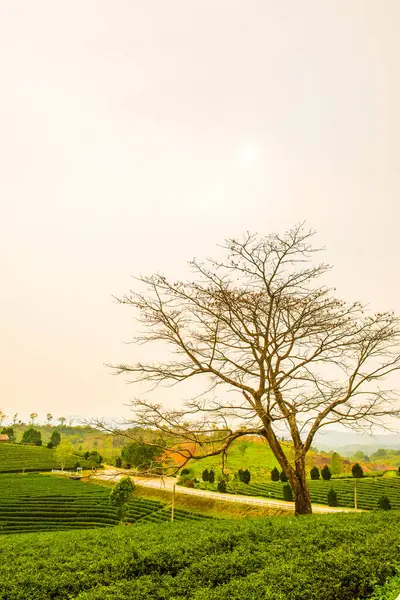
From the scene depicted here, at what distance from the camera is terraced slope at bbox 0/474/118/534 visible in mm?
27333

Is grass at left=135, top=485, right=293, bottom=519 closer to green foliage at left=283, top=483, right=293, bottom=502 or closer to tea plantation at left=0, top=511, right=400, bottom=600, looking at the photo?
green foliage at left=283, top=483, right=293, bottom=502

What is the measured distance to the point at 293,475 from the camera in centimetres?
1207

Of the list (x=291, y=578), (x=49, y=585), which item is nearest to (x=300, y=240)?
(x=291, y=578)

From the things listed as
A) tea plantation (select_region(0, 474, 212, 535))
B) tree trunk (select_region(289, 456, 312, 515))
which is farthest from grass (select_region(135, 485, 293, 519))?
tree trunk (select_region(289, 456, 312, 515))

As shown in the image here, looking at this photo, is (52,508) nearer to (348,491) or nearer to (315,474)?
(348,491)

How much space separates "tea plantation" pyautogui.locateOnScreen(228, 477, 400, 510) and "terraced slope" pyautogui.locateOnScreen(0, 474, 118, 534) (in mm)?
12899

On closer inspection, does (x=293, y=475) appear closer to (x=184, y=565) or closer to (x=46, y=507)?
(x=184, y=565)

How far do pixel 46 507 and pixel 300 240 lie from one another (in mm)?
32638

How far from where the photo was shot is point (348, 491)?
35.8 meters

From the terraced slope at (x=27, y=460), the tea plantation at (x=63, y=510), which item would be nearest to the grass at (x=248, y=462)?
the tea plantation at (x=63, y=510)

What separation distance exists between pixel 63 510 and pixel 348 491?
2710cm

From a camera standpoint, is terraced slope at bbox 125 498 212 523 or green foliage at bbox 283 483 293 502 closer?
terraced slope at bbox 125 498 212 523

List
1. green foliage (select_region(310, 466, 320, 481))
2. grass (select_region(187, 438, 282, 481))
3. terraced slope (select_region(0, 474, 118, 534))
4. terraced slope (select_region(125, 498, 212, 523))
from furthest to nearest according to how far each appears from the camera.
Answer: grass (select_region(187, 438, 282, 481)), green foliage (select_region(310, 466, 320, 481)), terraced slope (select_region(125, 498, 212, 523)), terraced slope (select_region(0, 474, 118, 534))

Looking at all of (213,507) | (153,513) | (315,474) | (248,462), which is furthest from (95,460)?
(213,507)
